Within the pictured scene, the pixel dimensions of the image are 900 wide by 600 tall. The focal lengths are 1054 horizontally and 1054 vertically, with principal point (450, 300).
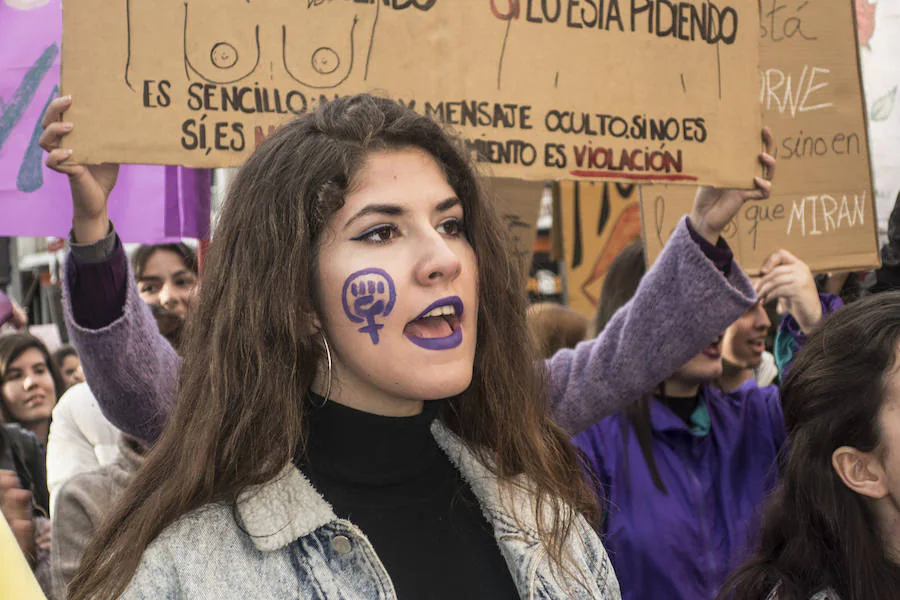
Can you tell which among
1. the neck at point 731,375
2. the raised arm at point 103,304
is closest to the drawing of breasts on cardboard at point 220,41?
the raised arm at point 103,304

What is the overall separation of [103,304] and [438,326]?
2.76ft

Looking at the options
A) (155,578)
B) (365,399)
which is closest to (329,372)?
(365,399)

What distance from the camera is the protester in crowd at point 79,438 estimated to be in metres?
3.84

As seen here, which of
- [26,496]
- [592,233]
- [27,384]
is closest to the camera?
[26,496]

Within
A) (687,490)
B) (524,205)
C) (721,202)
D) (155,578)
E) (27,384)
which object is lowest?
(687,490)

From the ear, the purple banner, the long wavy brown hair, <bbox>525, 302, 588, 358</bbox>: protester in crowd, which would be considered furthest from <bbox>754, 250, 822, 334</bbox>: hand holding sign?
the purple banner

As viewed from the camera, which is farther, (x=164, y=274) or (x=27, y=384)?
(x=27, y=384)

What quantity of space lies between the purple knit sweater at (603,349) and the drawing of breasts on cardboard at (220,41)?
51 cm

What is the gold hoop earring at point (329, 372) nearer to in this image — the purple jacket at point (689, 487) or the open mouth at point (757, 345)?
the purple jacket at point (689, 487)

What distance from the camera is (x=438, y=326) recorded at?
73.5 inches

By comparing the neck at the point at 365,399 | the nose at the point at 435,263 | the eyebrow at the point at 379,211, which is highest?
the eyebrow at the point at 379,211

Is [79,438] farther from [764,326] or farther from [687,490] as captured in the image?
[764,326]

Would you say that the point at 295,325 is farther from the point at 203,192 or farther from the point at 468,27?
the point at 203,192

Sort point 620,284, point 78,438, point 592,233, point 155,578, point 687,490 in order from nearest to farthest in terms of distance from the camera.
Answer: point 155,578 < point 687,490 < point 620,284 < point 78,438 < point 592,233
